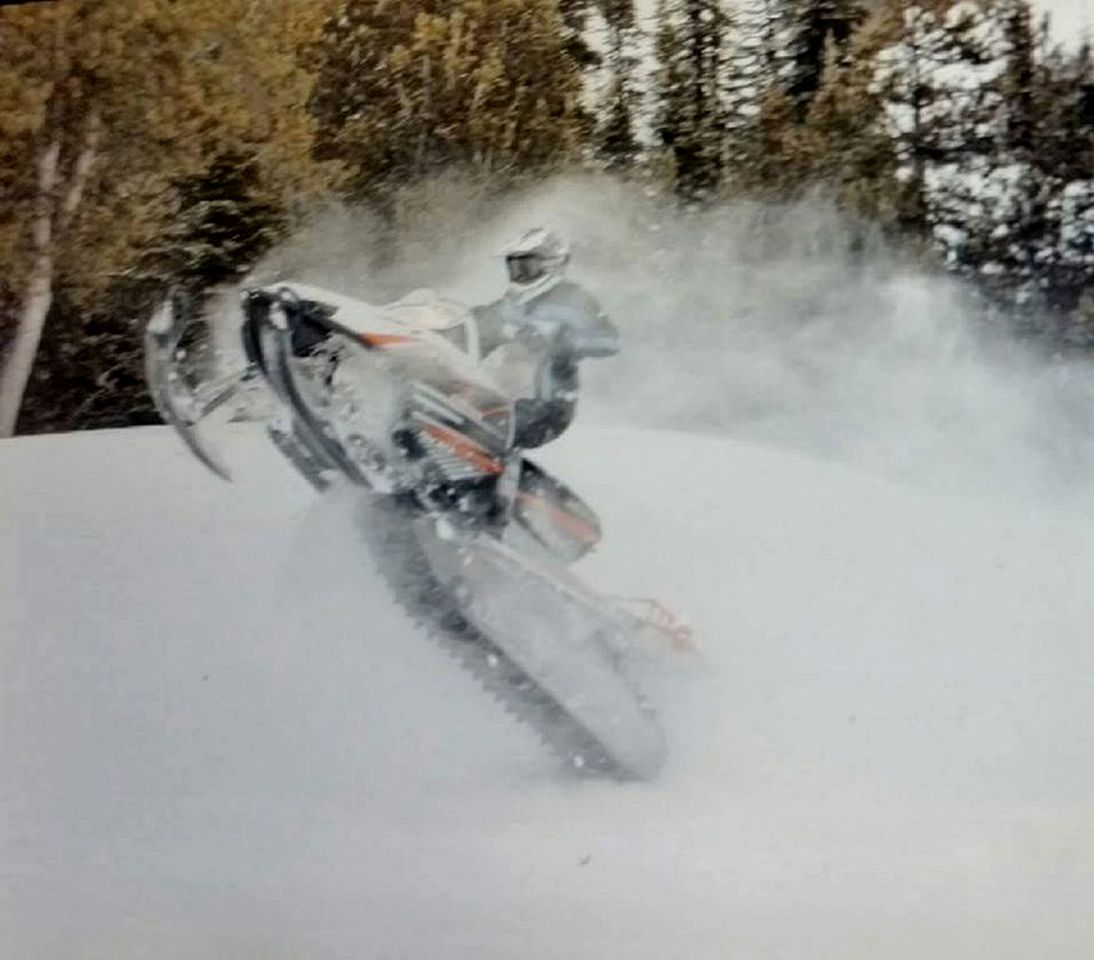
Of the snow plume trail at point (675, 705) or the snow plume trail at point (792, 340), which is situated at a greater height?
the snow plume trail at point (792, 340)

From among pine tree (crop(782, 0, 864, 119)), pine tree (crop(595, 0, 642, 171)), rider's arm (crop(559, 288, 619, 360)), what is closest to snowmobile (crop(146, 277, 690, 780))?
rider's arm (crop(559, 288, 619, 360))

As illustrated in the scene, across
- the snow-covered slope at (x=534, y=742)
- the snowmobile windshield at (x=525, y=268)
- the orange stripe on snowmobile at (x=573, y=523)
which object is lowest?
the snow-covered slope at (x=534, y=742)

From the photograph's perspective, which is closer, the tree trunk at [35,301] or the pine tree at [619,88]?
the pine tree at [619,88]

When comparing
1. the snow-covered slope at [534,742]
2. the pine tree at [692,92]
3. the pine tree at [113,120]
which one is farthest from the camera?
the pine tree at [113,120]

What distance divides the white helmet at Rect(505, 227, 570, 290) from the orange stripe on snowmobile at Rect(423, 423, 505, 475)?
7.9 inches

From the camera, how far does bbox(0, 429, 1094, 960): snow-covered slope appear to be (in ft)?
5.05

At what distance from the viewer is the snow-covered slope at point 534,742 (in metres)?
1.54

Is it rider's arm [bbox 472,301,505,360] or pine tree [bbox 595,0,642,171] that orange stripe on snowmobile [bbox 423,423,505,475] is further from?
pine tree [bbox 595,0,642,171]

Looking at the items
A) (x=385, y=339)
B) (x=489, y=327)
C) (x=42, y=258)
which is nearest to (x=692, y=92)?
(x=489, y=327)

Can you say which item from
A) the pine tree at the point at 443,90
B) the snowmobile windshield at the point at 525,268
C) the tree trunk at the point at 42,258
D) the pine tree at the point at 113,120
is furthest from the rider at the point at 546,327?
the tree trunk at the point at 42,258

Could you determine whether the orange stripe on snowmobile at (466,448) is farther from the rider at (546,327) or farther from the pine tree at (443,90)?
the pine tree at (443,90)

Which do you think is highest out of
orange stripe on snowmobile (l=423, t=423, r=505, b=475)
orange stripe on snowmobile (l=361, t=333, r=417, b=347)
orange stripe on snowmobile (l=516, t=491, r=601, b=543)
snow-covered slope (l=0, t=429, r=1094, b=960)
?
orange stripe on snowmobile (l=361, t=333, r=417, b=347)

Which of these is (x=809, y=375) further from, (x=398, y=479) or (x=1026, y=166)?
(x=398, y=479)

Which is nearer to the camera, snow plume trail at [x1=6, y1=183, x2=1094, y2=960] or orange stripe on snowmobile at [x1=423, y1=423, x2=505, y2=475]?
snow plume trail at [x1=6, y1=183, x2=1094, y2=960]
